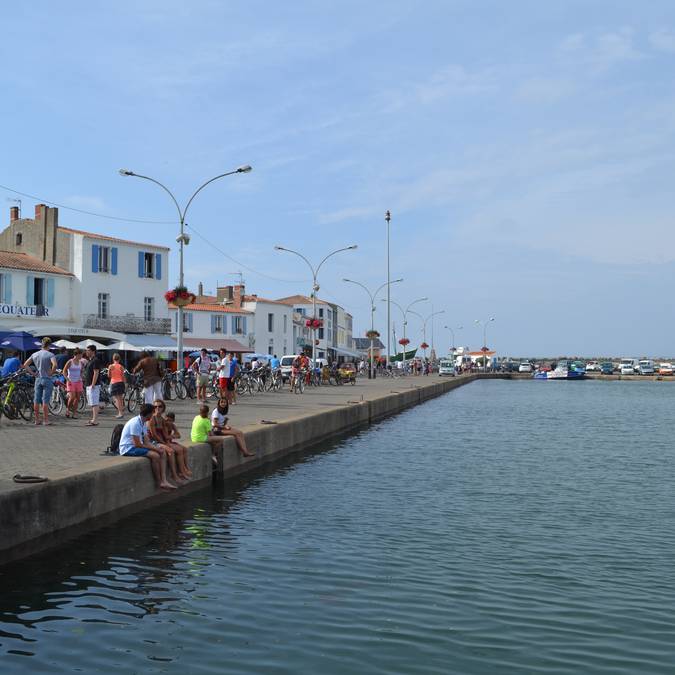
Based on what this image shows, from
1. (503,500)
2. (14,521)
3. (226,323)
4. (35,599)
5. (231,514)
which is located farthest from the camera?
(226,323)

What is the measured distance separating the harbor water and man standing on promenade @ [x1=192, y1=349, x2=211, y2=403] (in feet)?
33.8

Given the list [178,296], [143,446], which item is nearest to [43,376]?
[143,446]

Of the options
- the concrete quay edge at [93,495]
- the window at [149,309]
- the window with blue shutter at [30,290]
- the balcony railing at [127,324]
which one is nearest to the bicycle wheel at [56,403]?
the concrete quay edge at [93,495]

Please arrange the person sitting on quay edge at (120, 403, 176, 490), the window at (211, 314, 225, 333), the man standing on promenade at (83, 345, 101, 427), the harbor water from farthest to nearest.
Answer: the window at (211, 314, 225, 333)
the man standing on promenade at (83, 345, 101, 427)
the person sitting on quay edge at (120, 403, 176, 490)
the harbor water

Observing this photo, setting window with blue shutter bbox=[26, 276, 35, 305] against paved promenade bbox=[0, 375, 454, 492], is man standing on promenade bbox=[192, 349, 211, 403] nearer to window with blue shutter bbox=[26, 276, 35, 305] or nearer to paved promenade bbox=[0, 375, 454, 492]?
paved promenade bbox=[0, 375, 454, 492]

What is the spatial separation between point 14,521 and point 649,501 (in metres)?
10.5

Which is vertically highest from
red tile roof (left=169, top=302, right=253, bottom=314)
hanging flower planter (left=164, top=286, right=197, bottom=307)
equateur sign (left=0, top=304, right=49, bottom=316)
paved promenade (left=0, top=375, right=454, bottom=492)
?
red tile roof (left=169, top=302, right=253, bottom=314)

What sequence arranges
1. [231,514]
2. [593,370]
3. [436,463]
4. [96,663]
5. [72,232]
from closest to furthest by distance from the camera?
[96,663] < [231,514] < [436,463] < [72,232] < [593,370]

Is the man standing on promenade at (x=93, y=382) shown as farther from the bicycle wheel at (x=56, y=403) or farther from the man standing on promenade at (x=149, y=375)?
the man standing on promenade at (x=149, y=375)

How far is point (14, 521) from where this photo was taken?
9.52 m

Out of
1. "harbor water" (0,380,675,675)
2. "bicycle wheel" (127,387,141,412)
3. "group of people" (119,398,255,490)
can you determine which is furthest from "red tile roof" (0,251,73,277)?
"group of people" (119,398,255,490)

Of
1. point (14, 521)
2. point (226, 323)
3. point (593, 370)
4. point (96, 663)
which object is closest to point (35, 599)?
point (14, 521)

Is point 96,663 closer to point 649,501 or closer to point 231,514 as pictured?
point 231,514

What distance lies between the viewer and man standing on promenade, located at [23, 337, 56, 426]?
1856 centimetres
